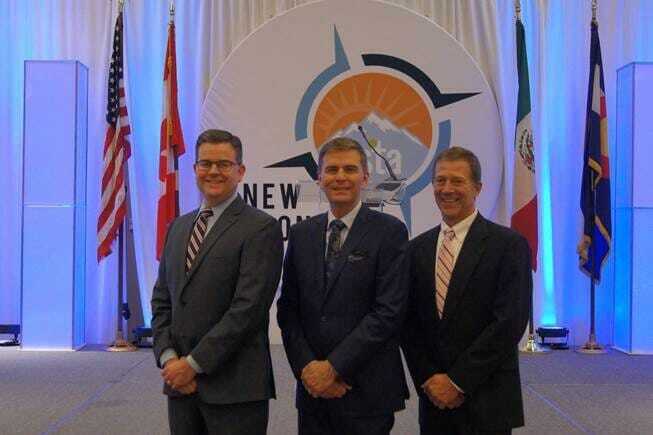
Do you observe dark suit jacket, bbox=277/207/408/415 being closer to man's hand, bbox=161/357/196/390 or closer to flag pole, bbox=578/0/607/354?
man's hand, bbox=161/357/196/390

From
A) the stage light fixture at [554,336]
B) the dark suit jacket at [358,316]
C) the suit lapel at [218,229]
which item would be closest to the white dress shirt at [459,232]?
the dark suit jacket at [358,316]

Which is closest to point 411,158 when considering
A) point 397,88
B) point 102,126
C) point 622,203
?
point 397,88

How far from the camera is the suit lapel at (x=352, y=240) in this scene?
8.06 ft

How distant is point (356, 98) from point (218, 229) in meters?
4.49

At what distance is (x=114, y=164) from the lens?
21.7 feet

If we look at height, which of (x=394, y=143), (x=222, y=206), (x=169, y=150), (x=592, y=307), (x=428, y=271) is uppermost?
(x=394, y=143)

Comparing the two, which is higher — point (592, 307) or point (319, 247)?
point (319, 247)

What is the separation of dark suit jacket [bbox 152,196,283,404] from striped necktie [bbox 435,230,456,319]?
0.53 m

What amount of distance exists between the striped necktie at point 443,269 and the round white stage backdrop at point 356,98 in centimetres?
417

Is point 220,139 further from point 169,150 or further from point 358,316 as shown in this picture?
point 169,150

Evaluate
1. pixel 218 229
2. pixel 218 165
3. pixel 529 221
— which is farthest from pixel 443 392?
pixel 529 221

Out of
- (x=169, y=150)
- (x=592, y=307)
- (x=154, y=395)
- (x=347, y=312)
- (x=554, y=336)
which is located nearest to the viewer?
(x=347, y=312)

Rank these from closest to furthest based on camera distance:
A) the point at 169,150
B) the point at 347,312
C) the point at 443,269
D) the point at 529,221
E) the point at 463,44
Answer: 1. the point at 347,312
2. the point at 443,269
3. the point at 169,150
4. the point at 529,221
5. the point at 463,44

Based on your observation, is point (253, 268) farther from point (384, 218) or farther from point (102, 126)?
point (102, 126)
